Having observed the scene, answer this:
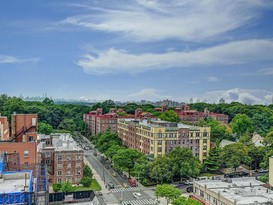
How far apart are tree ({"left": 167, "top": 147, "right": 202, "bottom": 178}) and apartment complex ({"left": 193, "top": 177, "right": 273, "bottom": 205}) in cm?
942

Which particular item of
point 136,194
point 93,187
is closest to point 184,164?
point 136,194

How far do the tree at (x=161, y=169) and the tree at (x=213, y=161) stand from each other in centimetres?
1411

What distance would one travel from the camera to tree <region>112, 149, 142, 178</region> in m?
61.6

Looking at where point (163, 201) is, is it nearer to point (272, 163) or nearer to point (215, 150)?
point (272, 163)

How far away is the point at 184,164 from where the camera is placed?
5716 centimetres

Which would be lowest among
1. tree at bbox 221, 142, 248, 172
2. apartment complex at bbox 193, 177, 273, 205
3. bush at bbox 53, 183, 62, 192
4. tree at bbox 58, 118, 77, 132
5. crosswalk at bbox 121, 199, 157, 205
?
crosswalk at bbox 121, 199, 157, 205

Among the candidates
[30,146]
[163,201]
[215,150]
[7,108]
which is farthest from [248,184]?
[7,108]

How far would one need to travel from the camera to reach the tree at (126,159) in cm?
6156

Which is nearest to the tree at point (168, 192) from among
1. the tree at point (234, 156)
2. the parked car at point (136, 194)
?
the parked car at point (136, 194)

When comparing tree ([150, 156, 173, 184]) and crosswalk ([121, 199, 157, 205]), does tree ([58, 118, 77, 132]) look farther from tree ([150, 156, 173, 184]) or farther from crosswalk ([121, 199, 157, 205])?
crosswalk ([121, 199, 157, 205])

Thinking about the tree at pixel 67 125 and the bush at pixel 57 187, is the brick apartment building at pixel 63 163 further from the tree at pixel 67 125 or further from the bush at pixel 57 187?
the tree at pixel 67 125

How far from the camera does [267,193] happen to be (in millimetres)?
41656

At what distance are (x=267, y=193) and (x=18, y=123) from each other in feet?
113

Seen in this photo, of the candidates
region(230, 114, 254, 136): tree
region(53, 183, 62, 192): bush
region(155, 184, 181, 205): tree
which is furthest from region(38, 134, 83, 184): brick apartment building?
region(230, 114, 254, 136): tree
